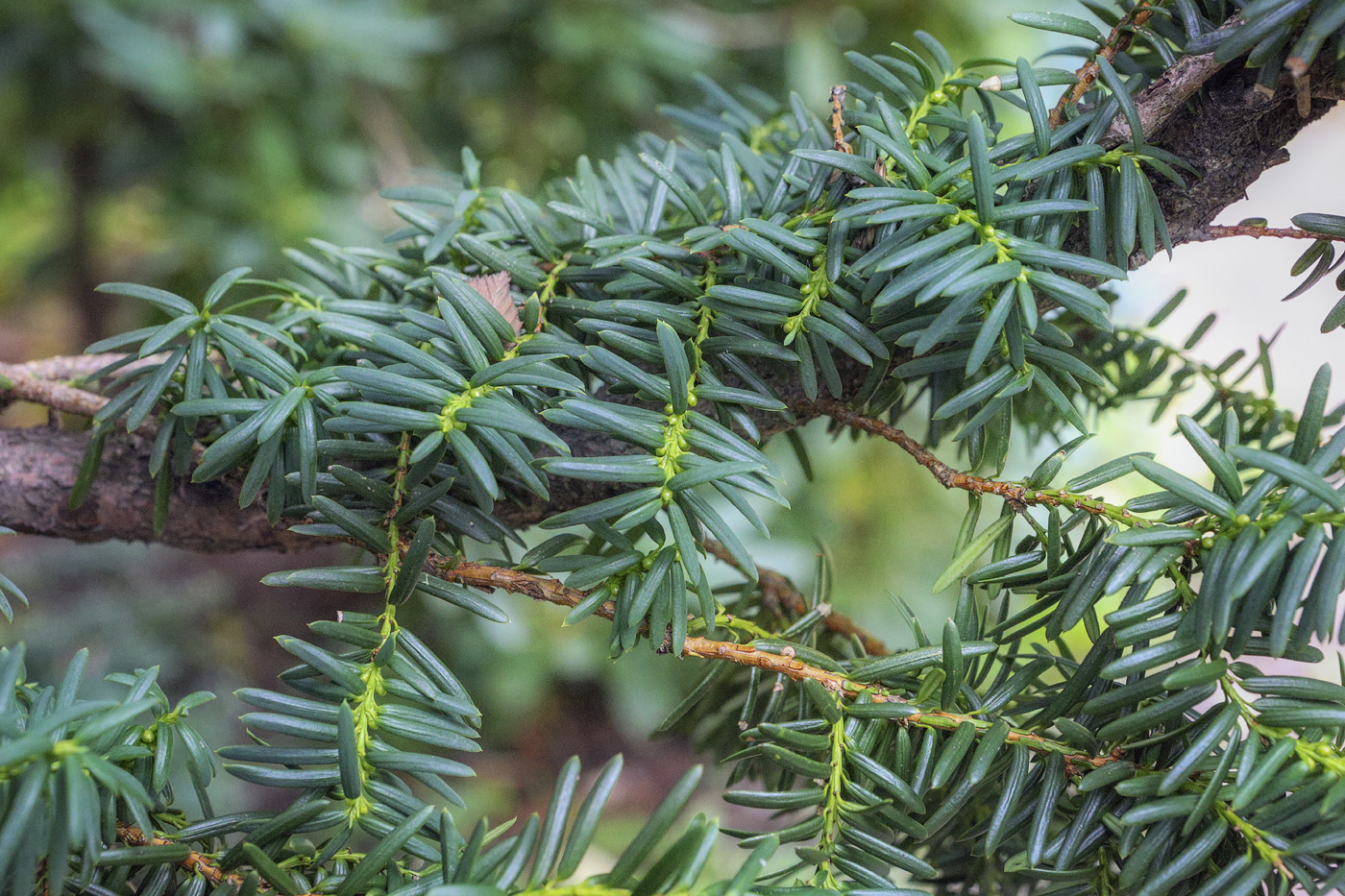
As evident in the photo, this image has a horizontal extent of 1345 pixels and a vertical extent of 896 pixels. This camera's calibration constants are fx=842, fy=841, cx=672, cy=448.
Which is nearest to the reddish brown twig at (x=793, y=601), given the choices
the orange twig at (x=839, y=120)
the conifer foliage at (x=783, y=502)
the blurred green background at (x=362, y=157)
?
the conifer foliage at (x=783, y=502)

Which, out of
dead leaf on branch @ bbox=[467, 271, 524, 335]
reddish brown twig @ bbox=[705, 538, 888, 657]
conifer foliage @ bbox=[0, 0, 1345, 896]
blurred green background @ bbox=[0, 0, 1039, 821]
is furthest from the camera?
blurred green background @ bbox=[0, 0, 1039, 821]

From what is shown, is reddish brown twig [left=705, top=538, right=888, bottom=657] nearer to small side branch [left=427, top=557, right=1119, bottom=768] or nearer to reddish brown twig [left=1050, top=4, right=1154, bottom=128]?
small side branch [left=427, top=557, right=1119, bottom=768]

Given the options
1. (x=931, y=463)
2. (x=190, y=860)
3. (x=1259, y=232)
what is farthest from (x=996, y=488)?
(x=190, y=860)

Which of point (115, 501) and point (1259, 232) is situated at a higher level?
point (1259, 232)

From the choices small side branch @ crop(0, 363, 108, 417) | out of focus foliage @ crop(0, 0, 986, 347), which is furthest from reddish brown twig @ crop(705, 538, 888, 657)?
out of focus foliage @ crop(0, 0, 986, 347)

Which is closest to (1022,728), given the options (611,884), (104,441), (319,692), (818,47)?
(611,884)

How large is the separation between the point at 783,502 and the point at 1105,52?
0.26 metres

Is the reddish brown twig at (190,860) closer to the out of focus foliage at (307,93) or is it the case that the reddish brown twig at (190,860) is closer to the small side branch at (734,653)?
the small side branch at (734,653)

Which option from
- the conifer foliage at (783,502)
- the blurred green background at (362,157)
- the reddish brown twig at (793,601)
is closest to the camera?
the conifer foliage at (783,502)

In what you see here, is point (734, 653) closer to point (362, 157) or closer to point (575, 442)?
point (575, 442)

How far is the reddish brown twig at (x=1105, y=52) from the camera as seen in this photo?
1.22 ft

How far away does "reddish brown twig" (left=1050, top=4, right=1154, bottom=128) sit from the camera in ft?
1.22

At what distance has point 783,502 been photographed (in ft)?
1.02

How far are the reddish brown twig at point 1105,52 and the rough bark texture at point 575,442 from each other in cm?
3
